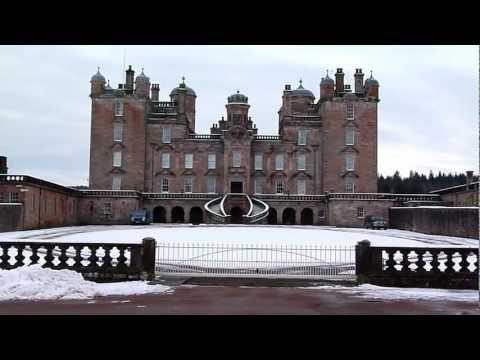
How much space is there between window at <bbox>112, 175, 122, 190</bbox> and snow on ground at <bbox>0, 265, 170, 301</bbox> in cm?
4819

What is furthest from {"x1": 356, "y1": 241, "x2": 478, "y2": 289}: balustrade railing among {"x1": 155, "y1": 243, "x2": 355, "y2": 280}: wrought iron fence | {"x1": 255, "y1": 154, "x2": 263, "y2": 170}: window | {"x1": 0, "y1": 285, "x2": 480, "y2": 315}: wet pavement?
{"x1": 255, "y1": 154, "x2": 263, "y2": 170}: window

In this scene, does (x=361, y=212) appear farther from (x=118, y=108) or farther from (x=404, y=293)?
(x=404, y=293)

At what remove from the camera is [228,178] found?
6044 cm

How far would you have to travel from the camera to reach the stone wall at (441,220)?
34656 millimetres

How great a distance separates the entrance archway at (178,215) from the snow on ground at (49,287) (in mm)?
45461

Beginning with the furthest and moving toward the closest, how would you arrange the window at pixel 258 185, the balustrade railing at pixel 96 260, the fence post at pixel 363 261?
the window at pixel 258 185
the fence post at pixel 363 261
the balustrade railing at pixel 96 260

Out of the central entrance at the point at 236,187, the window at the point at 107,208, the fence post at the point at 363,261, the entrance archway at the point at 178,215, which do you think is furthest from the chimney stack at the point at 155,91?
the fence post at the point at 363,261

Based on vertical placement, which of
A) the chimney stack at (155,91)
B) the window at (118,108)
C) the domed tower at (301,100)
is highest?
the chimney stack at (155,91)

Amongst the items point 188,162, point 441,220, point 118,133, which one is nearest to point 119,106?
point 118,133

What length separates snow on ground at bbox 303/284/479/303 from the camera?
39.0 ft

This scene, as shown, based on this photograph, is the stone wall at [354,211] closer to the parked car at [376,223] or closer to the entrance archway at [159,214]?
the parked car at [376,223]
